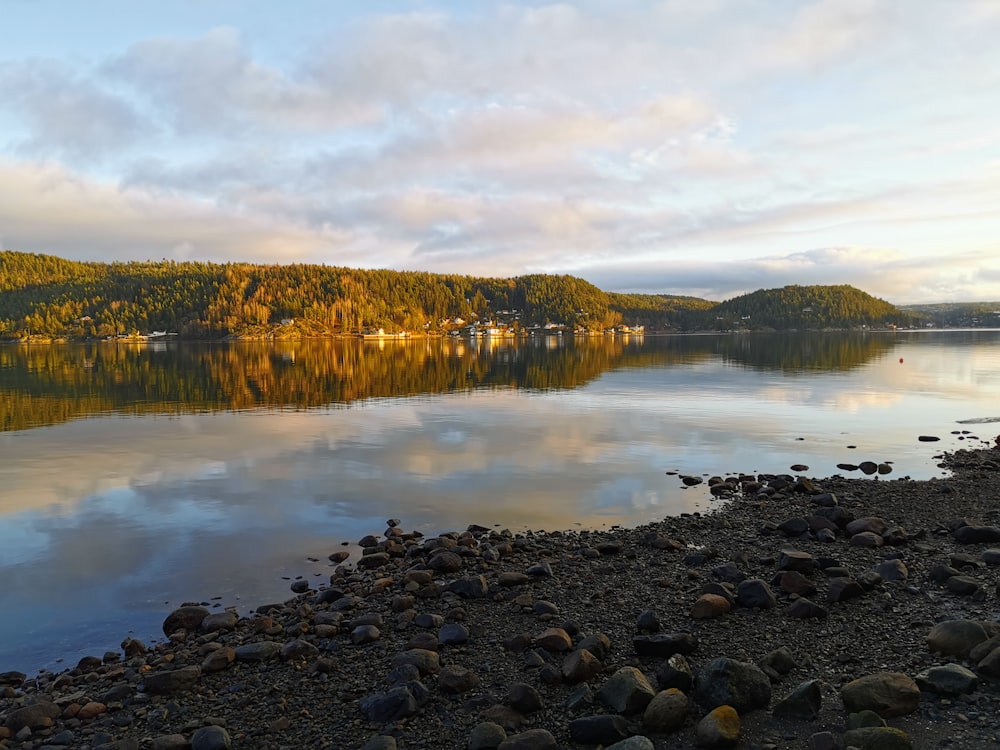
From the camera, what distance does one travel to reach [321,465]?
82.2 feet

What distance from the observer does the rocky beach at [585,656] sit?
711cm

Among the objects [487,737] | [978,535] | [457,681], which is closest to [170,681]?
[457,681]

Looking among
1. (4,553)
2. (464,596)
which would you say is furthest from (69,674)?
(4,553)

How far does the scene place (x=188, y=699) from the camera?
869cm

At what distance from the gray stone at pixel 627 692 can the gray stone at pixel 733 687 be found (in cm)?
62

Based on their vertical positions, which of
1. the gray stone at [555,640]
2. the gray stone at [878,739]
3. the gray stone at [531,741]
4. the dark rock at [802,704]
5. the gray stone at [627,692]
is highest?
the gray stone at [878,739]

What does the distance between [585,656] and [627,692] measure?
1.08 m

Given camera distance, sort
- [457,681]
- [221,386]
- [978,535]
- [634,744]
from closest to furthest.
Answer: [634,744], [457,681], [978,535], [221,386]

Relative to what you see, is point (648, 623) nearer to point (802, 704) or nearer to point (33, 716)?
point (802, 704)

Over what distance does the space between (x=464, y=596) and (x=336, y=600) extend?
8.03ft

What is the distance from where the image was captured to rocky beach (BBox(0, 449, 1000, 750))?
7105 mm

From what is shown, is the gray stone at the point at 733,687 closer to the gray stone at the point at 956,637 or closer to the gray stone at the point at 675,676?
the gray stone at the point at 675,676

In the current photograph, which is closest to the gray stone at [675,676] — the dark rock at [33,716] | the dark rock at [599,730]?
the dark rock at [599,730]

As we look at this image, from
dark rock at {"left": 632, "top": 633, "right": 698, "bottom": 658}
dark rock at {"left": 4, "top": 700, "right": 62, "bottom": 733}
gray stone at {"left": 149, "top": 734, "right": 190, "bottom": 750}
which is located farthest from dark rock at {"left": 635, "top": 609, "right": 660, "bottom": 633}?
dark rock at {"left": 4, "top": 700, "right": 62, "bottom": 733}
